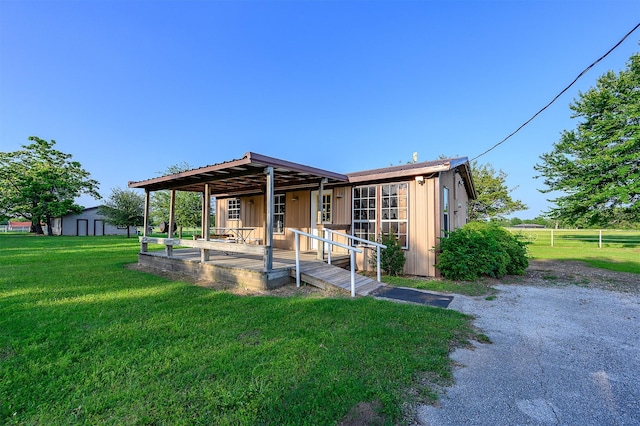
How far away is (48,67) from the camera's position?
11.9m

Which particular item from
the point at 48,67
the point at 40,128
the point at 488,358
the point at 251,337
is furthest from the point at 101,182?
the point at 488,358

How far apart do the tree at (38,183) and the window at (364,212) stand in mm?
31531

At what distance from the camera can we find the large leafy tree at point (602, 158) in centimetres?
1465

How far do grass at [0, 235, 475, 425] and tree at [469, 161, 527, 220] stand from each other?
22056 millimetres

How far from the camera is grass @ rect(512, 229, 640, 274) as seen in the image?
985 cm

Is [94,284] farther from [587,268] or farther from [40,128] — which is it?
[40,128]

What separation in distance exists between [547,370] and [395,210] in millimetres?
5438

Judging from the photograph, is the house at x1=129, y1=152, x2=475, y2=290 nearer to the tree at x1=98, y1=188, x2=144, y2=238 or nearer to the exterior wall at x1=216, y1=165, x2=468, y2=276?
the exterior wall at x1=216, y1=165, x2=468, y2=276

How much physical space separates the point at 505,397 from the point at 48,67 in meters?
18.4

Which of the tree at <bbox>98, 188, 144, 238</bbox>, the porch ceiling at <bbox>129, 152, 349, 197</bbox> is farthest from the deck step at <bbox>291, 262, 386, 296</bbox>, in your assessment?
the tree at <bbox>98, 188, 144, 238</bbox>

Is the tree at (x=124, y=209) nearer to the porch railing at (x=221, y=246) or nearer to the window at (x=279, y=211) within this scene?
the porch railing at (x=221, y=246)

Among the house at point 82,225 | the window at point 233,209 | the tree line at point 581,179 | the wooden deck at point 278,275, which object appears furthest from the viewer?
the house at point 82,225

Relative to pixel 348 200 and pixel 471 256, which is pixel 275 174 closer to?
pixel 348 200

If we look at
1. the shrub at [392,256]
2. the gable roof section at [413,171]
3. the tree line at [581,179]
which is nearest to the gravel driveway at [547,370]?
the shrub at [392,256]
